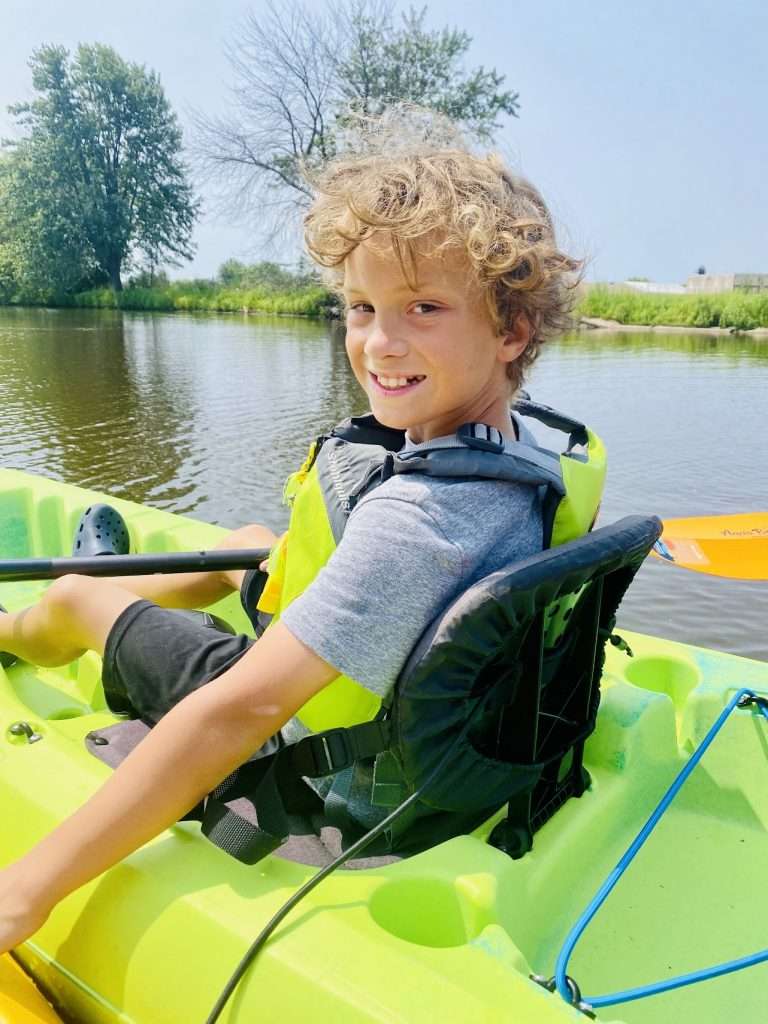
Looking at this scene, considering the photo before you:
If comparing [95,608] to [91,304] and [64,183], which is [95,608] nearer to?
[91,304]

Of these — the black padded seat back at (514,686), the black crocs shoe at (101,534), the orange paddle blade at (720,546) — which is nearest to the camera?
the black padded seat back at (514,686)

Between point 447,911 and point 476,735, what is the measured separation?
0.24 meters

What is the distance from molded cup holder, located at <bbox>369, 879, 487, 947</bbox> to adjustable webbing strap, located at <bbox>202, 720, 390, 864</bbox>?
0.17 meters

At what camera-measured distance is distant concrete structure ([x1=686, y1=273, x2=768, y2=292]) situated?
24291 millimetres

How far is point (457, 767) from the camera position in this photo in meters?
1.08

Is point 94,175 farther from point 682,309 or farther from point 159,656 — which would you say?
point 159,656

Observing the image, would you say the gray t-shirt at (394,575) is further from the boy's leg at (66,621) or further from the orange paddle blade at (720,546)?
the orange paddle blade at (720,546)

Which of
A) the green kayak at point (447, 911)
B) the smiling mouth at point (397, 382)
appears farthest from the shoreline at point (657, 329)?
the smiling mouth at point (397, 382)

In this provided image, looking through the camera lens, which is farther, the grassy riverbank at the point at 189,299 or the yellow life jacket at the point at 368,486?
the grassy riverbank at the point at 189,299

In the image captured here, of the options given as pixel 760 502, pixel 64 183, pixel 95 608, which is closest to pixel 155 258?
pixel 64 183

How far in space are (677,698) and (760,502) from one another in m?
4.07

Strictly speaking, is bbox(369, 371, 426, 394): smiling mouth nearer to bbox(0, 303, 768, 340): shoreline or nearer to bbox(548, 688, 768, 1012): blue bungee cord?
bbox(548, 688, 768, 1012): blue bungee cord

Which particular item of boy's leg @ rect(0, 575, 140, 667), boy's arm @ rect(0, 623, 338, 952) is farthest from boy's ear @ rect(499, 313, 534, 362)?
boy's leg @ rect(0, 575, 140, 667)

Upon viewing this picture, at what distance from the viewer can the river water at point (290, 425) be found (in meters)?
4.30
